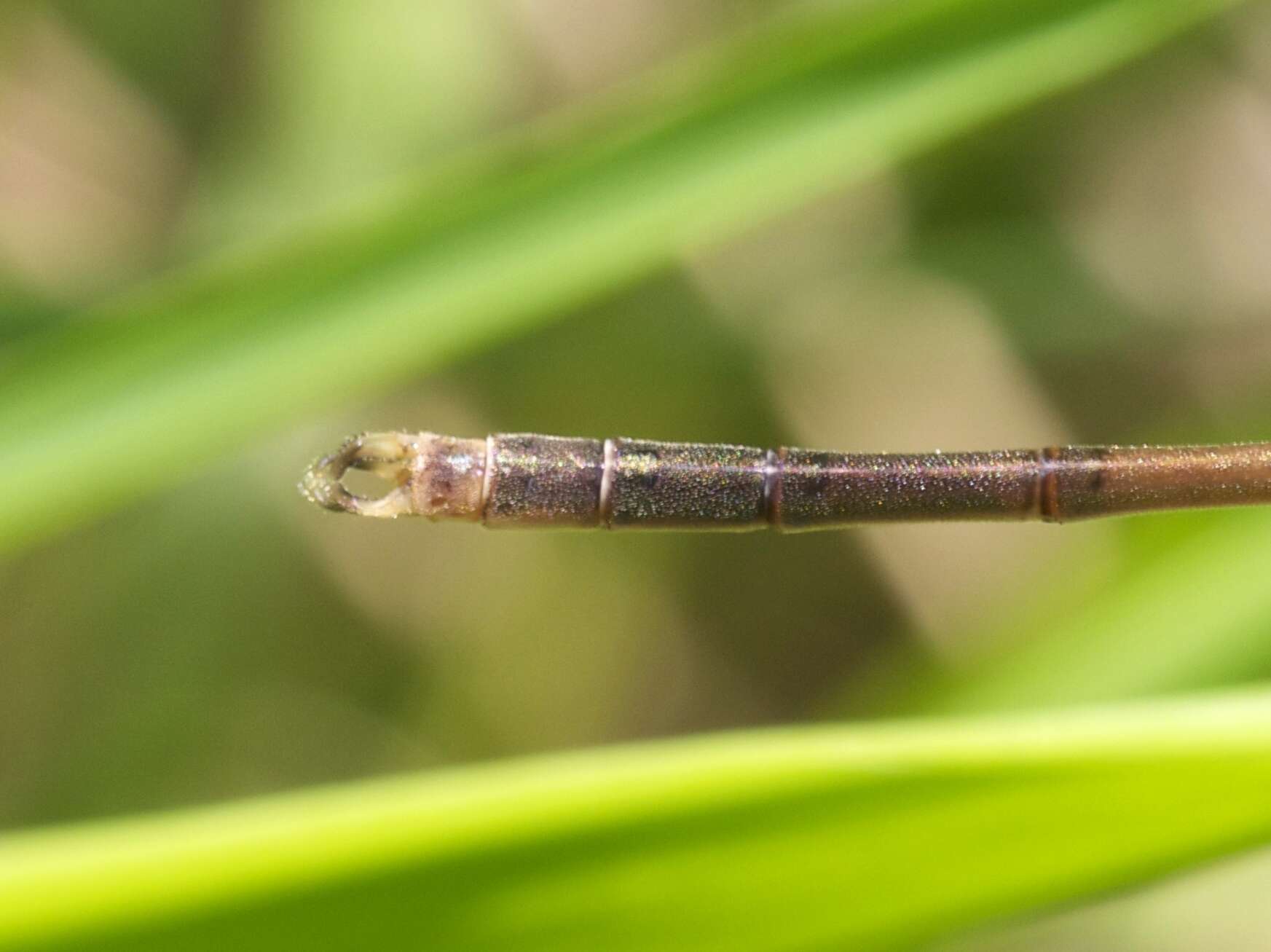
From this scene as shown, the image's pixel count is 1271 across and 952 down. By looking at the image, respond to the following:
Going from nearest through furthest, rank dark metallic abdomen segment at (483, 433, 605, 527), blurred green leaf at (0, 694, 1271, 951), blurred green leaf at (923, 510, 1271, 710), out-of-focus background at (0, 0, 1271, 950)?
1. blurred green leaf at (0, 694, 1271, 951)
2. dark metallic abdomen segment at (483, 433, 605, 527)
3. blurred green leaf at (923, 510, 1271, 710)
4. out-of-focus background at (0, 0, 1271, 950)

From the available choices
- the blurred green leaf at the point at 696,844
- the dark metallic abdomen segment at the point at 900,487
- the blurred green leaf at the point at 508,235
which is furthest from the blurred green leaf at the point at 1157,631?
the blurred green leaf at the point at 696,844

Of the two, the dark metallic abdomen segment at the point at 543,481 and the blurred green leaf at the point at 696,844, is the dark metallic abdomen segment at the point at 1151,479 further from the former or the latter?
the blurred green leaf at the point at 696,844

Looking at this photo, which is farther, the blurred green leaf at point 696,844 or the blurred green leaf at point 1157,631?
the blurred green leaf at point 1157,631

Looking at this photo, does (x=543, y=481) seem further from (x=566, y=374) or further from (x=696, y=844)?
(x=566, y=374)

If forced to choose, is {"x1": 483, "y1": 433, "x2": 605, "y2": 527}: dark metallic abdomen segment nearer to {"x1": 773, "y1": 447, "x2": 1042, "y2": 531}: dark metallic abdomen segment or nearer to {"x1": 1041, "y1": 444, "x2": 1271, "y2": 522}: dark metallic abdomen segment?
{"x1": 773, "y1": 447, "x2": 1042, "y2": 531}: dark metallic abdomen segment

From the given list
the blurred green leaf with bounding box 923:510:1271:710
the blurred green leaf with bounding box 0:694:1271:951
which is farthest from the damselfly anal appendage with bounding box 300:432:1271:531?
the blurred green leaf with bounding box 0:694:1271:951

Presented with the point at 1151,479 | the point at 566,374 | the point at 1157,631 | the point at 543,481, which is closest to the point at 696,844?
the point at 543,481
